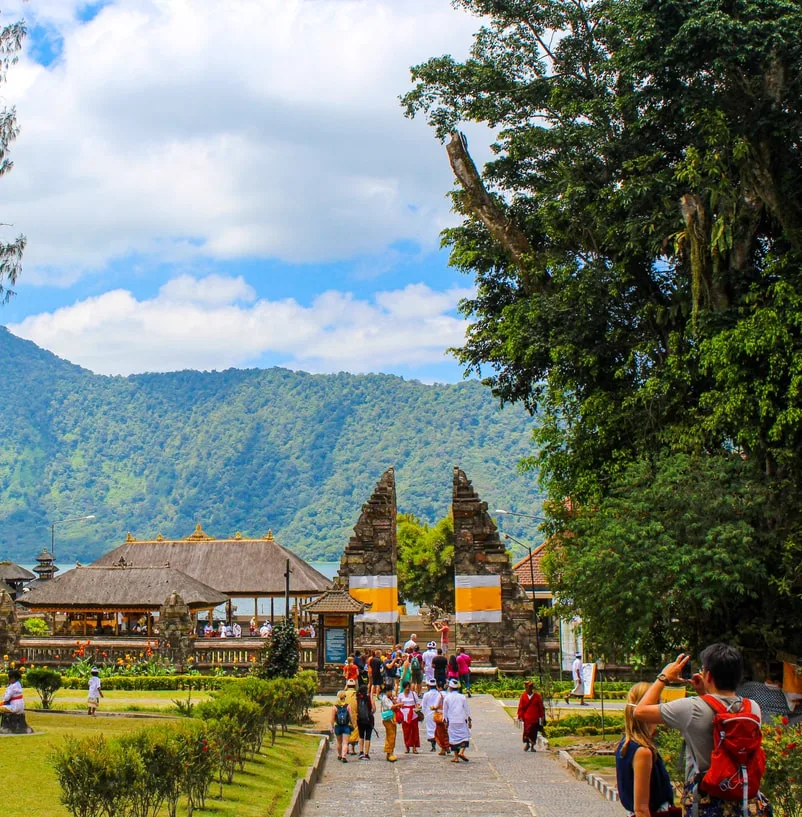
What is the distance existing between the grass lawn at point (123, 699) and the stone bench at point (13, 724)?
5.40 m

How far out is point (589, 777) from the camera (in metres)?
17.5

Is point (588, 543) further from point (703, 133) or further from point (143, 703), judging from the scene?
point (143, 703)

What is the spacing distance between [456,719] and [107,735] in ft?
20.7

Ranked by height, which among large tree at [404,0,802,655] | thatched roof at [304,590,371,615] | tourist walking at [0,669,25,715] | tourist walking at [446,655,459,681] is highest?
large tree at [404,0,802,655]

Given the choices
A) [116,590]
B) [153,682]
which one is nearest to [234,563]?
[116,590]

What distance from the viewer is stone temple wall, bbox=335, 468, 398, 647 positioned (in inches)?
1515

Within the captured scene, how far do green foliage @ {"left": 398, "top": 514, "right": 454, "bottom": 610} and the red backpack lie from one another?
5747 cm

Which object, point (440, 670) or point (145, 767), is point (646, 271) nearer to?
point (440, 670)

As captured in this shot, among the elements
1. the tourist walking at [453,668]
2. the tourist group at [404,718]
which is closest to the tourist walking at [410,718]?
the tourist group at [404,718]

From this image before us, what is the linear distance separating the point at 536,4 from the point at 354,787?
20.8 m

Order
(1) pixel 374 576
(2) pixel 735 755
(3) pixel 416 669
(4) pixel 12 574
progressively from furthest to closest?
1. (4) pixel 12 574
2. (1) pixel 374 576
3. (3) pixel 416 669
4. (2) pixel 735 755

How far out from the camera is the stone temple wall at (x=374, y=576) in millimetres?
38469

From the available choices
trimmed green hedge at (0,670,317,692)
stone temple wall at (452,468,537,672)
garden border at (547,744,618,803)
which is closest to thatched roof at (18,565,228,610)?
trimmed green hedge at (0,670,317,692)

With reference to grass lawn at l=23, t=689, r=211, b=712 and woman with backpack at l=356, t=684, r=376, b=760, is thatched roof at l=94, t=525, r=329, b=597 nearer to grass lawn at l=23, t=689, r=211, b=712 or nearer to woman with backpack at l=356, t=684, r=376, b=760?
grass lawn at l=23, t=689, r=211, b=712
